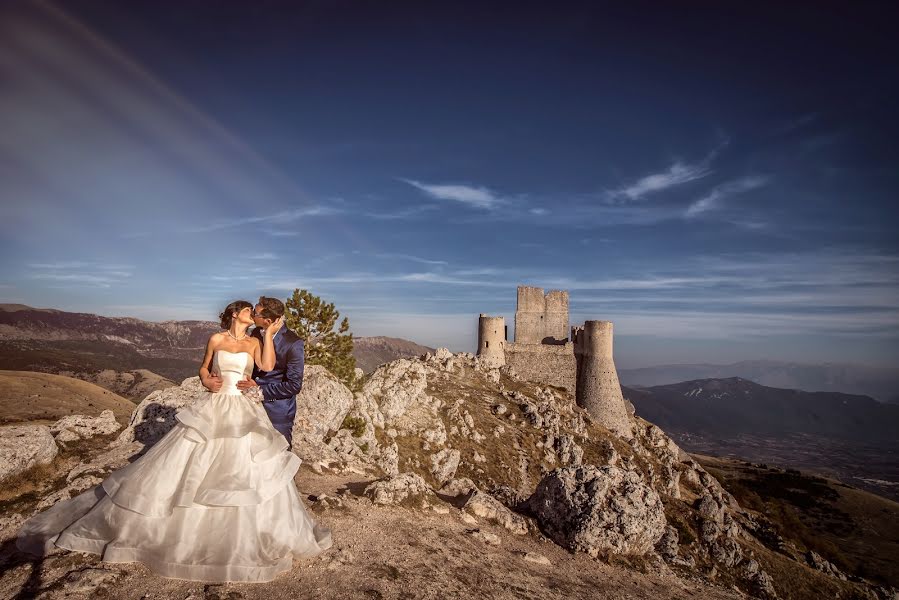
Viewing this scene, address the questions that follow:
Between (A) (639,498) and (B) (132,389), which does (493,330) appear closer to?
(A) (639,498)

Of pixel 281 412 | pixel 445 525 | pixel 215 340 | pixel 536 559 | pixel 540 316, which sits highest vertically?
pixel 540 316

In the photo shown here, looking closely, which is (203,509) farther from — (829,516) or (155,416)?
(829,516)

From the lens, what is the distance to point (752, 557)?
63.2 ft

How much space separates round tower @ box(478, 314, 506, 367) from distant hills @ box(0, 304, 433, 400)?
99.5 ft

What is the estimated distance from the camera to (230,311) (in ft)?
26.5

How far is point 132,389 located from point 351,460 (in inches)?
3680

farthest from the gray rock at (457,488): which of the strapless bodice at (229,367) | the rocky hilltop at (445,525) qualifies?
the strapless bodice at (229,367)

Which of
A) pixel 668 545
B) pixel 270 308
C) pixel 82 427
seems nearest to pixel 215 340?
pixel 270 308

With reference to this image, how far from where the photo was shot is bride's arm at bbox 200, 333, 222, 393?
25.4 ft

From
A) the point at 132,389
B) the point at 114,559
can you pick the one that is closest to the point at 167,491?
the point at 114,559

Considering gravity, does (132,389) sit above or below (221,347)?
below

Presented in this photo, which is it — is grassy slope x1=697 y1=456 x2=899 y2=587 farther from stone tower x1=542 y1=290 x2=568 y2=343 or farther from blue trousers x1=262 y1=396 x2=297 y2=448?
blue trousers x1=262 y1=396 x2=297 y2=448

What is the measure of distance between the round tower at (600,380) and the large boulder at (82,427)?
43.7 m

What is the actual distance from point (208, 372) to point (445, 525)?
676cm
